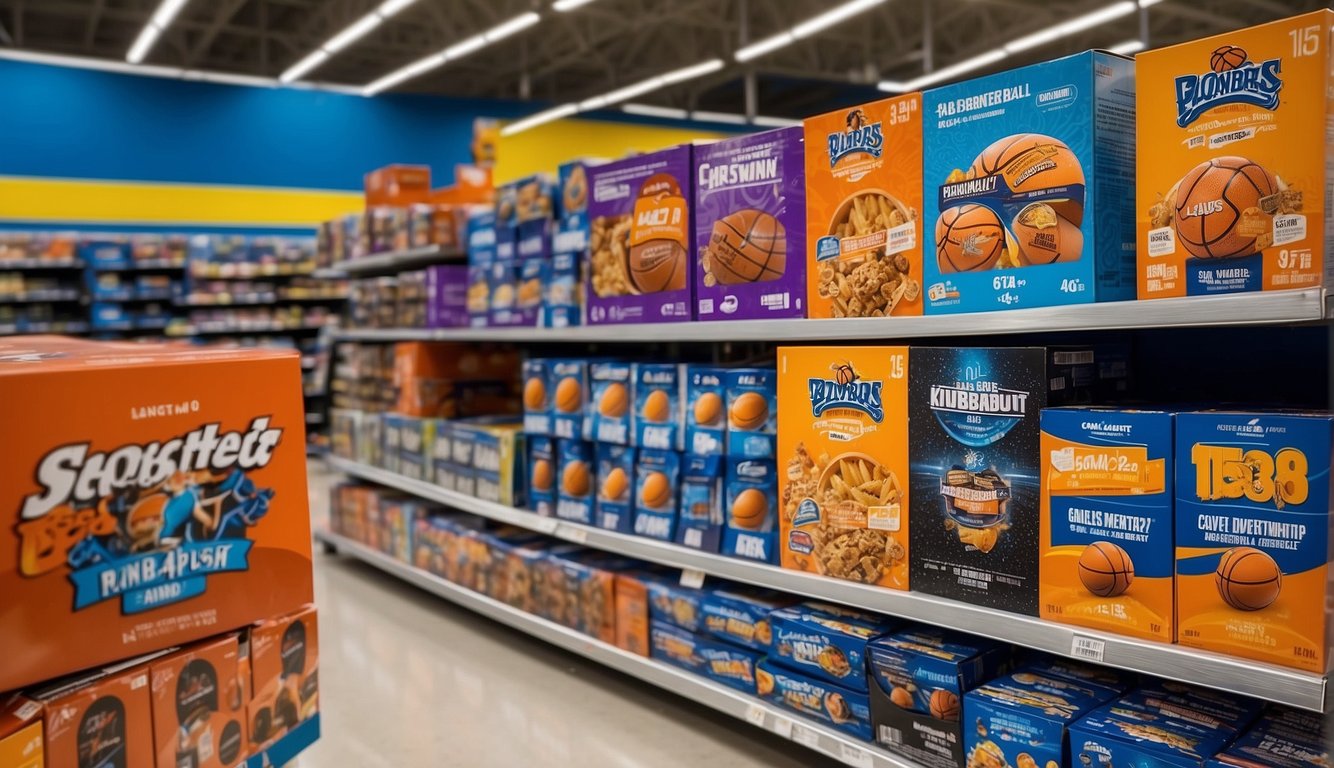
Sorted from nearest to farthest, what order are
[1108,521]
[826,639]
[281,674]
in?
[281,674]
[1108,521]
[826,639]

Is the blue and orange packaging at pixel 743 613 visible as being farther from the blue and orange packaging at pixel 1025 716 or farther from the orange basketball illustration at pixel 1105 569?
the orange basketball illustration at pixel 1105 569

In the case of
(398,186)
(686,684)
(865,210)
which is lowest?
(686,684)

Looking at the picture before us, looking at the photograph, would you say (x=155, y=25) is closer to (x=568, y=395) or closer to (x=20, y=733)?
(x=568, y=395)

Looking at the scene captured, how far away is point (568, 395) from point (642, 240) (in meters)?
0.71

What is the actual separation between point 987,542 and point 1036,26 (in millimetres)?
13779

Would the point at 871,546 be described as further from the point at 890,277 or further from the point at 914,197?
the point at 914,197

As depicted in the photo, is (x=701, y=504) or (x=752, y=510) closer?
(x=752, y=510)

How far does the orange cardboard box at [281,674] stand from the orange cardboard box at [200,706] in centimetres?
3

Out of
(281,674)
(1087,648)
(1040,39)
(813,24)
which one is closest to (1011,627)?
(1087,648)

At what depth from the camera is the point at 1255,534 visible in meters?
1.70

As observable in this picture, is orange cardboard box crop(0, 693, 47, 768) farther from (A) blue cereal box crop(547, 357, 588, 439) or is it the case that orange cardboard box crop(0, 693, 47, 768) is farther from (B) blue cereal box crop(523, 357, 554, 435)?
(B) blue cereal box crop(523, 357, 554, 435)

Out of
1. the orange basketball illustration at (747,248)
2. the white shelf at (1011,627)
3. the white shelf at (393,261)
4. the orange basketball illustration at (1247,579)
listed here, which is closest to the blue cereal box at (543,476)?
the white shelf at (1011,627)

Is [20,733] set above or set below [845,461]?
below

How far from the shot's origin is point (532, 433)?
372 centimetres
